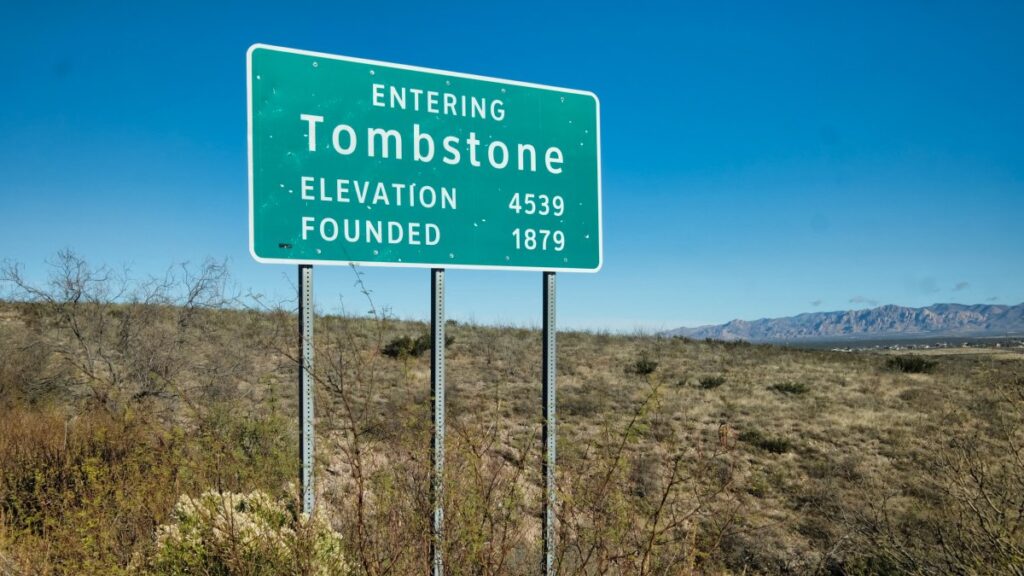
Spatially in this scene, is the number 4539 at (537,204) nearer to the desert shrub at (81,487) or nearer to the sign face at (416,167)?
the sign face at (416,167)

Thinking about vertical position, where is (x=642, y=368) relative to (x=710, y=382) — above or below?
above

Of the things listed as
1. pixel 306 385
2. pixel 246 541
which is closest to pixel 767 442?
pixel 306 385

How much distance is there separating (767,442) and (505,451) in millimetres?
5046

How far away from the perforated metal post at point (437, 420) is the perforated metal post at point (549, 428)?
0.66m

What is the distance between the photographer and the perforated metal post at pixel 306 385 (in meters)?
3.96

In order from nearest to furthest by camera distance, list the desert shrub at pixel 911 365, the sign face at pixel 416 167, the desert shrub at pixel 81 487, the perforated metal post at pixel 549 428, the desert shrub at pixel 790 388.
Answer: the sign face at pixel 416 167 → the perforated metal post at pixel 549 428 → the desert shrub at pixel 81 487 → the desert shrub at pixel 790 388 → the desert shrub at pixel 911 365

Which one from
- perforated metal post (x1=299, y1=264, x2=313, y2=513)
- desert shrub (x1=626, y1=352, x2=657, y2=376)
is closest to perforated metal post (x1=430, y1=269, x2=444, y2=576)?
perforated metal post (x1=299, y1=264, x2=313, y2=513)

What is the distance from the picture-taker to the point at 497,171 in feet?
16.0

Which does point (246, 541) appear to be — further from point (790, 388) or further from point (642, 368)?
point (790, 388)

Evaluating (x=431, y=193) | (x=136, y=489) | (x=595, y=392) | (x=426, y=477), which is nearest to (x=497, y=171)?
(x=431, y=193)

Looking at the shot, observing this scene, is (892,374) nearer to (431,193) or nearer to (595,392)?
(595,392)

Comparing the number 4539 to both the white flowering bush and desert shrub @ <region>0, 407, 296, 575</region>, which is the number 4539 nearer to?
desert shrub @ <region>0, 407, 296, 575</region>

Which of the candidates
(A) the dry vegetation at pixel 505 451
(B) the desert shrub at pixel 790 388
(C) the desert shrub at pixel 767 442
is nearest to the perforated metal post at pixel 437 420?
(A) the dry vegetation at pixel 505 451

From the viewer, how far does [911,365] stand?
2320cm
